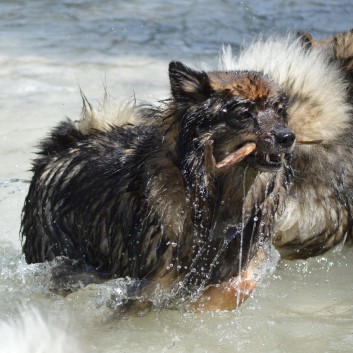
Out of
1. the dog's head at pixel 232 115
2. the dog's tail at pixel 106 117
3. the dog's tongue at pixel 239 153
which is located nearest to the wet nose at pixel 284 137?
the dog's head at pixel 232 115

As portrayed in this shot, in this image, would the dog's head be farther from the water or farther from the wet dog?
the water

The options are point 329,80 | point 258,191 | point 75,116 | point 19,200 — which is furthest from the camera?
point 75,116

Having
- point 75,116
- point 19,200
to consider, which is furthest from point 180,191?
point 75,116

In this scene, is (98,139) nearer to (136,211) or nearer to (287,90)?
(136,211)

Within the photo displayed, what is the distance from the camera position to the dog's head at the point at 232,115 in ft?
15.2

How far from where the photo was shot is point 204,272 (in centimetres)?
516

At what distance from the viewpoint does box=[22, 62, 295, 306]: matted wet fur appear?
473 centimetres

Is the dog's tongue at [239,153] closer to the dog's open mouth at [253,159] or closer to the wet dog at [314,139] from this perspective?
the dog's open mouth at [253,159]

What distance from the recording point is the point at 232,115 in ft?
15.4

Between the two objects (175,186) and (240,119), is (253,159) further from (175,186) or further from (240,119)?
(175,186)

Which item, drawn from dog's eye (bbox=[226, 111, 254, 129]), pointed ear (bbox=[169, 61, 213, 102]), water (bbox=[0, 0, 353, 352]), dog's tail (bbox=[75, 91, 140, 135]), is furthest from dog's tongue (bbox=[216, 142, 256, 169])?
dog's tail (bbox=[75, 91, 140, 135])

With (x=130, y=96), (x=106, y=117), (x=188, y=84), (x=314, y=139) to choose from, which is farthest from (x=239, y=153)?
(x=130, y=96)

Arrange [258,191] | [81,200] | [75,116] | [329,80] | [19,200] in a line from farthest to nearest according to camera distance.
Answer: [75,116] → [19,200] → [329,80] → [81,200] → [258,191]

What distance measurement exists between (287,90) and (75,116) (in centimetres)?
314
